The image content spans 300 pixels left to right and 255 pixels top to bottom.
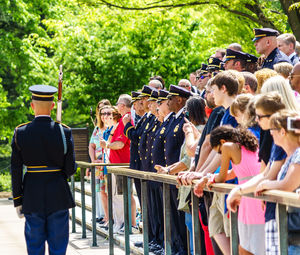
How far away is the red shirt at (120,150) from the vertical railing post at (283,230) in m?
6.06

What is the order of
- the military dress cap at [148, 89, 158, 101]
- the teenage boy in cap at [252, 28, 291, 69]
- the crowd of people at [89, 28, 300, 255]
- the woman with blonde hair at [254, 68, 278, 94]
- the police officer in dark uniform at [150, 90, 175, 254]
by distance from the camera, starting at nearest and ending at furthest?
the crowd of people at [89, 28, 300, 255] < the woman with blonde hair at [254, 68, 278, 94] < the teenage boy in cap at [252, 28, 291, 69] < the police officer in dark uniform at [150, 90, 175, 254] < the military dress cap at [148, 89, 158, 101]

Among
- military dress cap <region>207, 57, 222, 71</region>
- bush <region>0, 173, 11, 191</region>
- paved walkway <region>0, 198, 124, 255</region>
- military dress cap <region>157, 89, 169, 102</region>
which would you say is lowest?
bush <region>0, 173, 11, 191</region>

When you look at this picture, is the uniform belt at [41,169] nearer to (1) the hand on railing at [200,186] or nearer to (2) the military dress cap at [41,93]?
(2) the military dress cap at [41,93]

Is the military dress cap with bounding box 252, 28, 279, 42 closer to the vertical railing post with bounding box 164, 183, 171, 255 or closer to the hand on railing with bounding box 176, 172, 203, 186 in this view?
the vertical railing post with bounding box 164, 183, 171, 255

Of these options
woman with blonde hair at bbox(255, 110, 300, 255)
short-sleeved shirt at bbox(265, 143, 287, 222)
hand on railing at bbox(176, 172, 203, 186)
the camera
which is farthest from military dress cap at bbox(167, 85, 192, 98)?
the camera

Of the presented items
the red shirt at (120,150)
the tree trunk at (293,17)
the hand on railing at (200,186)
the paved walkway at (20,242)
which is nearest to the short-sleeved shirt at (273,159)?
the hand on railing at (200,186)

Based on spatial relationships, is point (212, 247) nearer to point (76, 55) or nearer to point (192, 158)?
point (192, 158)

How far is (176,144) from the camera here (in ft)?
22.8

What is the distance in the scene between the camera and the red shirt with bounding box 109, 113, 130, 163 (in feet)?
32.1

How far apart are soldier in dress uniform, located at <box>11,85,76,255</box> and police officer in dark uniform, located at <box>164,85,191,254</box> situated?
1.22 metres

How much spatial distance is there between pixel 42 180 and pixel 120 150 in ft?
12.7

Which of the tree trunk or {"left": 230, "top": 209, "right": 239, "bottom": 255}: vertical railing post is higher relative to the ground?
the tree trunk

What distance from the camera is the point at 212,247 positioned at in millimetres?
5801

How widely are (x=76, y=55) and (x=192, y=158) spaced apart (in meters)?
12.6
